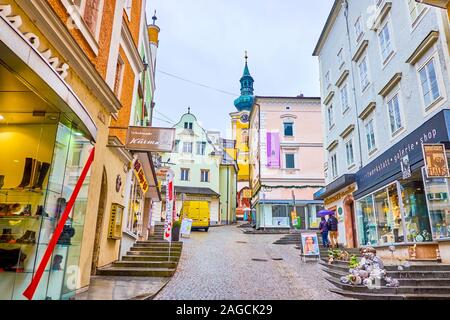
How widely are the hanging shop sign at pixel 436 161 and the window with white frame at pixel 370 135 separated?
18.6 feet

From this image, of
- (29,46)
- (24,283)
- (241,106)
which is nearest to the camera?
(29,46)

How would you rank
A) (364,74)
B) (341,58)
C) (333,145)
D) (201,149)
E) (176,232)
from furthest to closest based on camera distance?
(201,149), (333,145), (341,58), (176,232), (364,74)

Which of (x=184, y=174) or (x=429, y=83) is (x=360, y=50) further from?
(x=184, y=174)

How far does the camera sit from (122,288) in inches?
289

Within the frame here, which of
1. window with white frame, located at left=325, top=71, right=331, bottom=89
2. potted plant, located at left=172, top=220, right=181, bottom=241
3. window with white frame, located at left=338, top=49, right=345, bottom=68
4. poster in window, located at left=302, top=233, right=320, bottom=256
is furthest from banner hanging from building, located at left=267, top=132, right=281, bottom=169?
poster in window, located at left=302, top=233, right=320, bottom=256

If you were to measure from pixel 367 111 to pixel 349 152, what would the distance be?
3.12m

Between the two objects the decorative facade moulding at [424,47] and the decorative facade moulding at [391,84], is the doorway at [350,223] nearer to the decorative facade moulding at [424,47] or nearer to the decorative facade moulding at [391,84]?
the decorative facade moulding at [391,84]

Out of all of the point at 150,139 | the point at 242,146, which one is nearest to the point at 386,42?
the point at 150,139

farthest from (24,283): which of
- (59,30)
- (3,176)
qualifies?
(59,30)

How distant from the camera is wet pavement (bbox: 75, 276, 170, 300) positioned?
638cm

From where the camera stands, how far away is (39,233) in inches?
198

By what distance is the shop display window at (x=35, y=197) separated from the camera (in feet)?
16.2

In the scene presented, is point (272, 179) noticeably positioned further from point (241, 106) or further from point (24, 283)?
point (241, 106)

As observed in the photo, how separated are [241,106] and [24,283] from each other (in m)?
61.3
